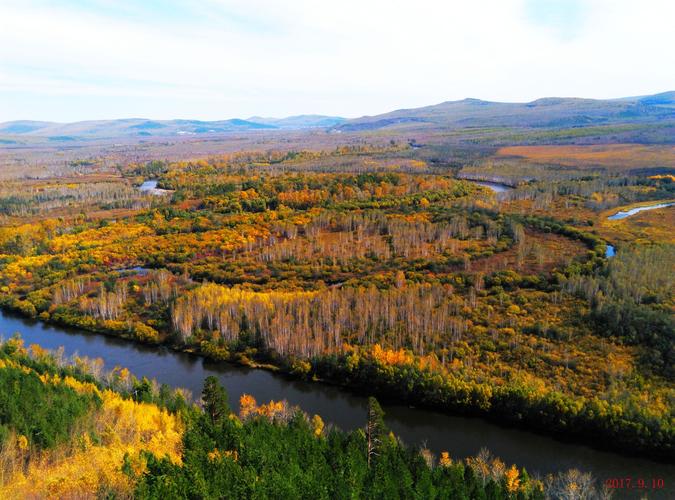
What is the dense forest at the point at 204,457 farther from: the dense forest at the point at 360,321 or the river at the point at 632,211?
the river at the point at 632,211

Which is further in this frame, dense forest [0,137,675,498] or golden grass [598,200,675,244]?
golden grass [598,200,675,244]

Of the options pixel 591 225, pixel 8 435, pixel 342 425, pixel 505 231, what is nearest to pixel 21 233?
pixel 8 435

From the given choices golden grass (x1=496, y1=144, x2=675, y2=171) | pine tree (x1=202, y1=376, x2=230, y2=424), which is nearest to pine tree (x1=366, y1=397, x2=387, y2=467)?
pine tree (x1=202, y1=376, x2=230, y2=424)

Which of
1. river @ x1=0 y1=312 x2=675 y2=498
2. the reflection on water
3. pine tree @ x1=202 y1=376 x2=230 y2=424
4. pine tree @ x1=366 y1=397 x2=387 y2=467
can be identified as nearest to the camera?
pine tree @ x1=366 y1=397 x2=387 y2=467

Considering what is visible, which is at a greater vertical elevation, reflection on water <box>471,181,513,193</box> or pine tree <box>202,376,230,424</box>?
reflection on water <box>471,181,513,193</box>

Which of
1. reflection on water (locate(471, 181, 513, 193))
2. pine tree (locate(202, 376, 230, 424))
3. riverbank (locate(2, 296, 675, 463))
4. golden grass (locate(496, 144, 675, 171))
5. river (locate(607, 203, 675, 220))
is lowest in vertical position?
riverbank (locate(2, 296, 675, 463))

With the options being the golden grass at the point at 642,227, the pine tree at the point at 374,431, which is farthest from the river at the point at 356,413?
the golden grass at the point at 642,227

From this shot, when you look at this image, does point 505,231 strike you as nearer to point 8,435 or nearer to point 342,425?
point 342,425

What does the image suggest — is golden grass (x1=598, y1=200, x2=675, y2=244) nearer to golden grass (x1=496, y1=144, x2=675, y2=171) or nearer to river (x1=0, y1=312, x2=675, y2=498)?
river (x1=0, y1=312, x2=675, y2=498)

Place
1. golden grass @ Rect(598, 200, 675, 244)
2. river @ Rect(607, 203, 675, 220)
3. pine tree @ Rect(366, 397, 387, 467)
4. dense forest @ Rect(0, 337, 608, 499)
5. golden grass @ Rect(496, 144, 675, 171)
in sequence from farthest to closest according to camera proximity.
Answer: golden grass @ Rect(496, 144, 675, 171), river @ Rect(607, 203, 675, 220), golden grass @ Rect(598, 200, 675, 244), pine tree @ Rect(366, 397, 387, 467), dense forest @ Rect(0, 337, 608, 499)
